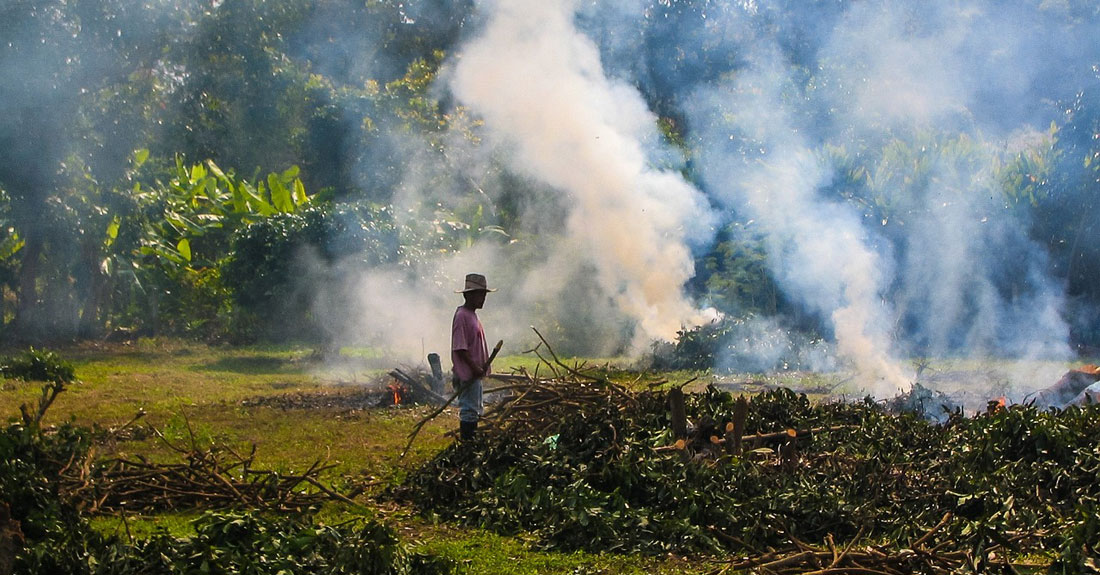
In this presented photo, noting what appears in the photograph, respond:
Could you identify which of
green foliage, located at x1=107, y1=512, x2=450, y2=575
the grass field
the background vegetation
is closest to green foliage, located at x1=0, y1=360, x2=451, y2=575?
green foliage, located at x1=107, y1=512, x2=450, y2=575

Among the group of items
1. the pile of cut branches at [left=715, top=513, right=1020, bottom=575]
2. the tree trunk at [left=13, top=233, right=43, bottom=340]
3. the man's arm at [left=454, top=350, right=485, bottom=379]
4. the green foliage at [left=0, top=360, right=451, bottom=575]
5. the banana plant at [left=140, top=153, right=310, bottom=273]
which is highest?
the banana plant at [left=140, top=153, right=310, bottom=273]

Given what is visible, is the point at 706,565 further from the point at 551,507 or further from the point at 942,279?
the point at 942,279

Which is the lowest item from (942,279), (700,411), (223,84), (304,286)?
(700,411)

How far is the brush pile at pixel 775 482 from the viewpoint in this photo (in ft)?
20.3

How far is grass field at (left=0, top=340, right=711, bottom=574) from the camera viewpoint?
6426 mm

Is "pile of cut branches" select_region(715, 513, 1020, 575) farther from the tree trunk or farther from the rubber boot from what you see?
the tree trunk

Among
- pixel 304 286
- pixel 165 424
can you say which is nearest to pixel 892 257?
pixel 304 286

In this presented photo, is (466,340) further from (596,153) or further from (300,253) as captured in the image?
(300,253)

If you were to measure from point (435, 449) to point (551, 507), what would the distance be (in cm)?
304

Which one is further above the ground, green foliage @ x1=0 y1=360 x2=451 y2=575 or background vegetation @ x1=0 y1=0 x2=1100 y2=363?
background vegetation @ x1=0 y1=0 x2=1100 y2=363

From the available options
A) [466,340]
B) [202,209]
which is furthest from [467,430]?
[202,209]

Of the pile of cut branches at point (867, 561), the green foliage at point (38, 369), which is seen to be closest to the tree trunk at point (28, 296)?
the green foliage at point (38, 369)

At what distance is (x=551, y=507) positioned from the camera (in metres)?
6.86

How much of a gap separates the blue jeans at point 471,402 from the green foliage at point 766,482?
28cm
